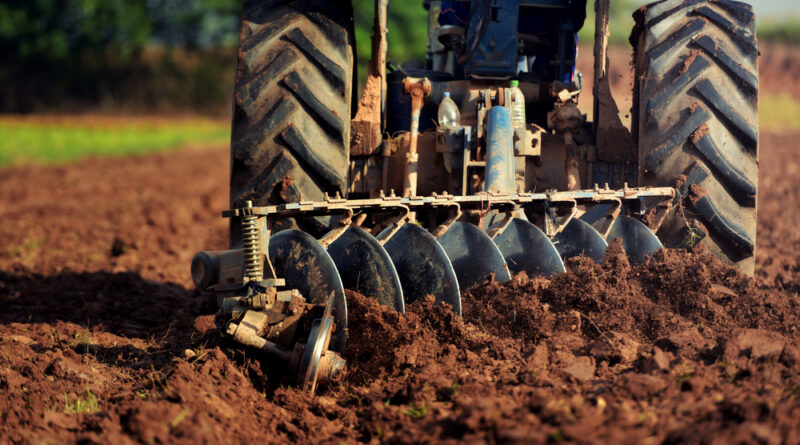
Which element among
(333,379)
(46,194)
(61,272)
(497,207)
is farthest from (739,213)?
(46,194)

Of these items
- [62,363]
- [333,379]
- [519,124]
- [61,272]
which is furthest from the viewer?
[61,272]

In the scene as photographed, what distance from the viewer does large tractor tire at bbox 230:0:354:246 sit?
408cm

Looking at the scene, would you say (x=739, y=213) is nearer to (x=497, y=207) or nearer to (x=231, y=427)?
(x=497, y=207)

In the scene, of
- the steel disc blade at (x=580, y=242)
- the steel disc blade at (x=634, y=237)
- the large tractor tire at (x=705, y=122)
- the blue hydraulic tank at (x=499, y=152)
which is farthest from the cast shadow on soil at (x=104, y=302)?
the large tractor tire at (x=705, y=122)

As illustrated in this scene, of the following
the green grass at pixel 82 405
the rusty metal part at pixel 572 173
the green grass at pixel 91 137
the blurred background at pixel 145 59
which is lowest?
the green grass at pixel 82 405

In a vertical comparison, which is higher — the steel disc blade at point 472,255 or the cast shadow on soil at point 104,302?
the steel disc blade at point 472,255

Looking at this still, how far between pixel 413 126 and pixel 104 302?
2.39 metres

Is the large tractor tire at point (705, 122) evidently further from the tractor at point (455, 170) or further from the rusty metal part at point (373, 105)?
the rusty metal part at point (373, 105)

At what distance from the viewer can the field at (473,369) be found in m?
2.54

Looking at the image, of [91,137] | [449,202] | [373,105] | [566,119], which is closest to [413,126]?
[373,105]

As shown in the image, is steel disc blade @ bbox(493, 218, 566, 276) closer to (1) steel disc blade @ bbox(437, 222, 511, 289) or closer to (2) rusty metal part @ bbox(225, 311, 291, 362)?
(1) steel disc blade @ bbox(437, 222, 511, 289)

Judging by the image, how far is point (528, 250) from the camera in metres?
3.96

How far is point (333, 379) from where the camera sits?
333 centimetres

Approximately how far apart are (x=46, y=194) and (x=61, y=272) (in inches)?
247
